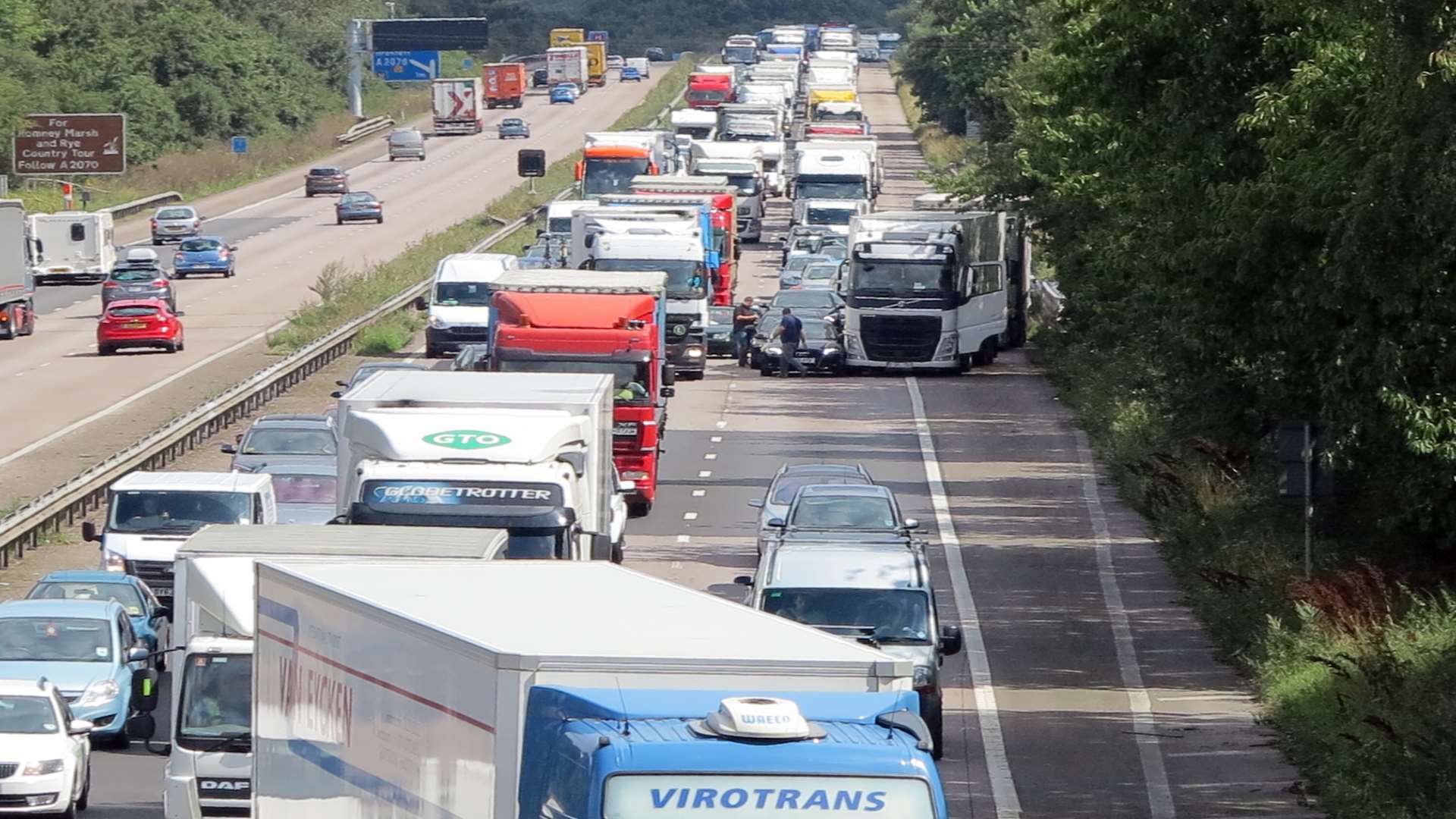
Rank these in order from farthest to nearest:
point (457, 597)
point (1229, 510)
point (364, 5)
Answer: point (364, 5) → point (1229, 510) → point (457, 597)

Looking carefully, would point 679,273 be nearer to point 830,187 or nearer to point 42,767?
point 42,767

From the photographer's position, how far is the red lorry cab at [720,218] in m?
53.7

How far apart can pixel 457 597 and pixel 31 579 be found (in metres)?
20.0

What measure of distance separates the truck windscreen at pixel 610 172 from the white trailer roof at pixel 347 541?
53.0m

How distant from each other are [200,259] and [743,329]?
79.4 ft

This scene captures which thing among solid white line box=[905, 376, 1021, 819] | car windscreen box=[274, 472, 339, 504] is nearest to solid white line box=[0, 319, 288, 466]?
car windscreen box=[274, 472, 339, 504]

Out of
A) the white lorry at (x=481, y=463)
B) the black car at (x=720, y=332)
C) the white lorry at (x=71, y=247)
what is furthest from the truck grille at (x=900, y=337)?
the white lorry at (x=71, y=247)

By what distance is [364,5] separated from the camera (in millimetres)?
154000

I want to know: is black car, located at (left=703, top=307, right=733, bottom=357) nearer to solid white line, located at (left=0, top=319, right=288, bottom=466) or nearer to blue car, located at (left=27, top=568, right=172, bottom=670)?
solid white line, located at (left=0, top=319, right=288, bottom=466)

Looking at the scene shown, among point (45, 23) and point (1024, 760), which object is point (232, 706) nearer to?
point (1024, 760)

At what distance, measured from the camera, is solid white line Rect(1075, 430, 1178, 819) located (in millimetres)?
19375

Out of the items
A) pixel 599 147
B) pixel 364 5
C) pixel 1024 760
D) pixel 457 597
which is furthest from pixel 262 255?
pixel 364 5

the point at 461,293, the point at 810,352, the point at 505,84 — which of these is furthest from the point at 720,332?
the point at 505,84

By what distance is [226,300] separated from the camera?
63.3 meters
